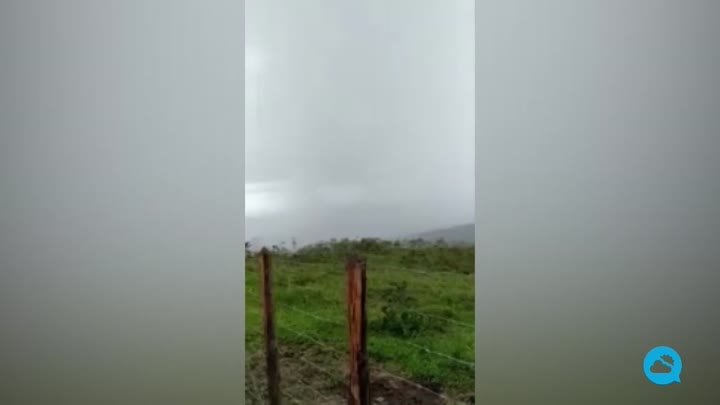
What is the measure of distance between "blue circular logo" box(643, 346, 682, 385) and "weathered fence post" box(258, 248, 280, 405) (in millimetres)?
1258

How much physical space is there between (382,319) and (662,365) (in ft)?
3.12

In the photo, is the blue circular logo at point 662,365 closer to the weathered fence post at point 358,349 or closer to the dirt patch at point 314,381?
the dirt patch at point 314,381

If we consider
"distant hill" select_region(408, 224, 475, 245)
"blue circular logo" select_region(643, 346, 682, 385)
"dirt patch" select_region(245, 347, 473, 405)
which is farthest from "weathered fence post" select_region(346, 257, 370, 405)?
"blue circular logo" select_region(643, 346, 682, 385)

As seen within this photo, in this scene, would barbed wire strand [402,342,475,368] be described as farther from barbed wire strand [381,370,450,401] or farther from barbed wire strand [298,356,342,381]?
barbed wire strand [298,356,342,381]

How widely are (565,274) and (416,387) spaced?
64 cm

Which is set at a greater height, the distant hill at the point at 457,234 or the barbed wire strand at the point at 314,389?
the distant hill at the point at 457,234

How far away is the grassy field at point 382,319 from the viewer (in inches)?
91.6

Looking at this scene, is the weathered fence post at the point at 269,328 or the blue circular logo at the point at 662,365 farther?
the weathered fence post at the point at 269,328

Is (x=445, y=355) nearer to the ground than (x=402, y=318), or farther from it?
nearer to the ground

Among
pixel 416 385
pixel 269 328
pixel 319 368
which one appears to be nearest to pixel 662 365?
pixel 416 385

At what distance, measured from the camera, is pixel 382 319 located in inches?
92.6

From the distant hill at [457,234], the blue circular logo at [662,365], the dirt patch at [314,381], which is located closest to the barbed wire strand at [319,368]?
the dirt patch at [314,381]

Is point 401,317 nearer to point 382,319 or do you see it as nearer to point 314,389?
point 382,319

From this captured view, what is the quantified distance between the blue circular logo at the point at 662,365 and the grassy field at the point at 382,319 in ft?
1.94
